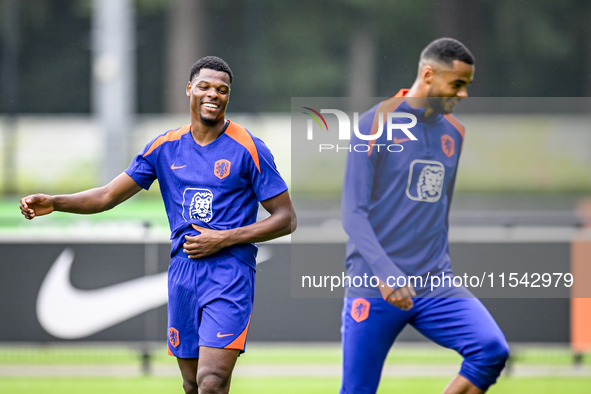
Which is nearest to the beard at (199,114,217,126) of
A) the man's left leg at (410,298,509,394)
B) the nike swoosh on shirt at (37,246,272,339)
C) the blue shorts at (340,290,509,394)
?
the blue shorts at (340,290,509,394)

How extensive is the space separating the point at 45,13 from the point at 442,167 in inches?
382

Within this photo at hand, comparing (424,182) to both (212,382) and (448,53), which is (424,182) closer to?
(448,53)

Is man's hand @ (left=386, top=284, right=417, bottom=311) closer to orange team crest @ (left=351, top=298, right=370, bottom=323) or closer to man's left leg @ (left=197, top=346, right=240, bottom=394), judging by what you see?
orange team crest @ (left=351, top=298, right=370, bottom=323)

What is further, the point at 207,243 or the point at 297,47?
the point at 297,47

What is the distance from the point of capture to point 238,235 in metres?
3.56

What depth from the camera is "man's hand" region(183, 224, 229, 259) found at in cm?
354

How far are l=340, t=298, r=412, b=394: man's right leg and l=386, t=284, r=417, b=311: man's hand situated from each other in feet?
0.51

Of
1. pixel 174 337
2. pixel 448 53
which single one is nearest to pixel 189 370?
pixel 174 337

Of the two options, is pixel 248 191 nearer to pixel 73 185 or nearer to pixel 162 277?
pixel 162 277

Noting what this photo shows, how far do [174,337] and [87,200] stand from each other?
0.83m

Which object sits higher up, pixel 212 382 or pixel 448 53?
pixel 448 53

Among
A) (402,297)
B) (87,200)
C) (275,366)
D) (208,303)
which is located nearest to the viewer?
(402,297)

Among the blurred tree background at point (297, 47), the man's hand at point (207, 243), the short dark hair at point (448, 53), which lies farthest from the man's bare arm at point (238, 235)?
the blurred tree background at point (297, 47)

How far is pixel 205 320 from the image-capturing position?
3562 millimetres
